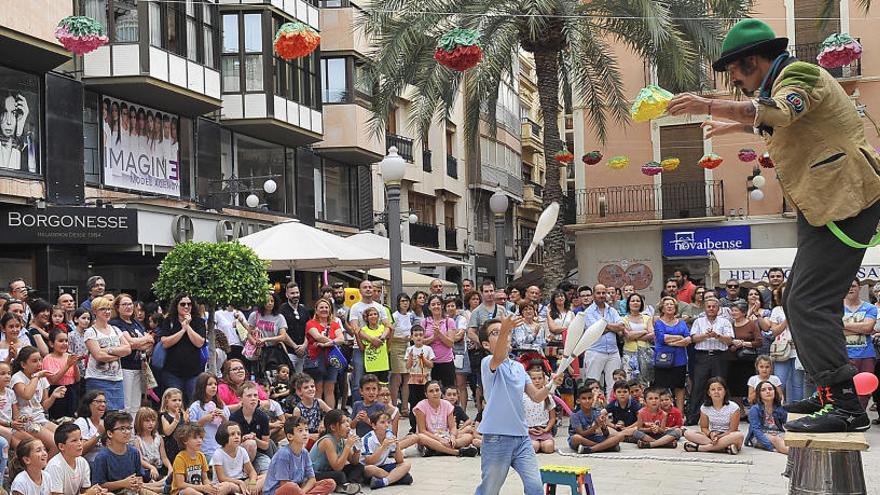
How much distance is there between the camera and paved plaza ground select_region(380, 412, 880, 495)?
8.85 meters

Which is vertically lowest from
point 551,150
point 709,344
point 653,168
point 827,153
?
point 709,344

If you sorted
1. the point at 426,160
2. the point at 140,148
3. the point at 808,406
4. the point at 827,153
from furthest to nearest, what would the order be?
the point at 426,160 → the point at 140,148 → the point at 808,406 → the point at 827,153

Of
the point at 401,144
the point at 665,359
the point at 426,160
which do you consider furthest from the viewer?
the point at 426,160

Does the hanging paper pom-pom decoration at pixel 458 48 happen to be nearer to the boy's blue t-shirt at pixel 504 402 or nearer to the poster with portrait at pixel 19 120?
the boy's blue t-shirt at pixel 504 402

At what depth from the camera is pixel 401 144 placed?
32.6 m

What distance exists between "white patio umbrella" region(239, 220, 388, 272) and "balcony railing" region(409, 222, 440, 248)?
704 inches

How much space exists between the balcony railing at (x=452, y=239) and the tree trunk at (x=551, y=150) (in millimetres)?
20840

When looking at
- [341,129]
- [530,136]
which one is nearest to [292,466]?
[341,129]

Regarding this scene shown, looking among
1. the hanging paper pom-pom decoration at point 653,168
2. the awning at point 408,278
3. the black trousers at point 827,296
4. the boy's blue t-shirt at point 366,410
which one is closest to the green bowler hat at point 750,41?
the black trousers at point 827,296

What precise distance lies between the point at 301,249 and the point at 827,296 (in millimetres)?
10881

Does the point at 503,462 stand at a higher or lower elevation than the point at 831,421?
lower

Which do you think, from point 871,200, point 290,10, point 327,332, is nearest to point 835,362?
point 871,200

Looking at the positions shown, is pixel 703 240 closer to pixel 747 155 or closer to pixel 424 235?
pixel 747 155

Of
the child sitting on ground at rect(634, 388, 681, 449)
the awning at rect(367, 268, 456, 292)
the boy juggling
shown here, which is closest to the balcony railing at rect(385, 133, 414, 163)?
the awning at rect(367, 268, 456, 292)
